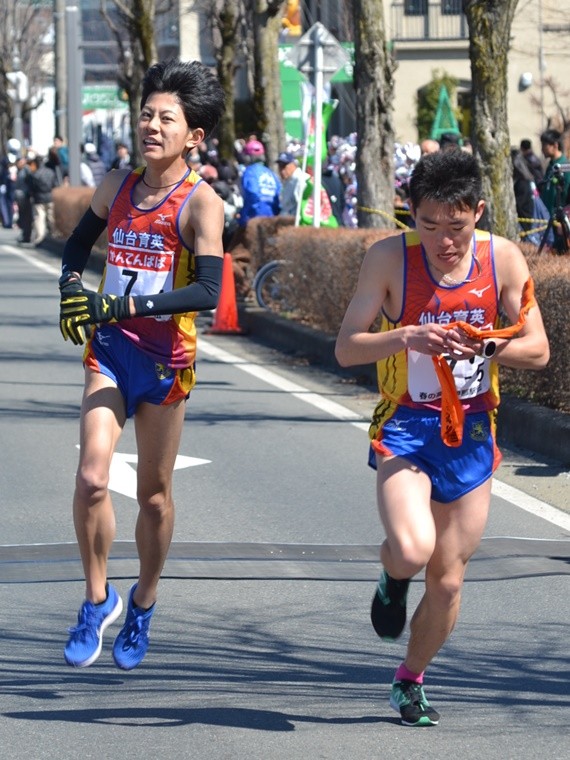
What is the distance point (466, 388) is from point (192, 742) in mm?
1284

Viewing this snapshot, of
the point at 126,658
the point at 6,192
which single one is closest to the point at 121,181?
the point at 126,658

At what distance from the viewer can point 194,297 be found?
16.3 ft

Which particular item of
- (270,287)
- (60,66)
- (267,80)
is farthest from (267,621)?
(60,66)

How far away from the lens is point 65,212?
3025cm

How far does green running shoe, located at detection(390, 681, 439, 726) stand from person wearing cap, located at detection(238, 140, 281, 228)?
14249 millimetres

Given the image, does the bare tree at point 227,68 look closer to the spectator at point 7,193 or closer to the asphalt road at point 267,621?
the spectator at point 7,193

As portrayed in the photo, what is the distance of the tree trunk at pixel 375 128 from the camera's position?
1667 centimetres

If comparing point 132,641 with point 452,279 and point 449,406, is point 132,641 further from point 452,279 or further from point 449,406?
point 452,279

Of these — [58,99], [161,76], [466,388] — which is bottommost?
[466,388]

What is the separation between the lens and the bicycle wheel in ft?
57.1

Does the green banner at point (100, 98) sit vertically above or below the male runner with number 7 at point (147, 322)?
above

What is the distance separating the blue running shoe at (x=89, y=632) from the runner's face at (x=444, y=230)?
60.2 inches

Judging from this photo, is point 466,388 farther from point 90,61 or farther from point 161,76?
point 90,61

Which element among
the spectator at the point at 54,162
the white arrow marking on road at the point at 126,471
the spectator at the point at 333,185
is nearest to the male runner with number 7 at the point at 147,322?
the white arrow marking on road at the point at 126,471
